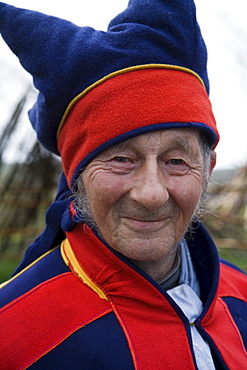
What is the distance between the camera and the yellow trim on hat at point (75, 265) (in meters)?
1.67

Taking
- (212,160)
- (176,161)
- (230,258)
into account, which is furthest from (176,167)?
(230,258)

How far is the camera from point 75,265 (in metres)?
1.76

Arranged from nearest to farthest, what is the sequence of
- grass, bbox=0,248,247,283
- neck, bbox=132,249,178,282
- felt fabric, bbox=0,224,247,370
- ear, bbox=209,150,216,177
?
felt fabric, bbox=0,224,247,370 < neck, bbox=132,249,178,282 < ear, bbox=209,150,216,177 < grass, bbox=0,248,247,283

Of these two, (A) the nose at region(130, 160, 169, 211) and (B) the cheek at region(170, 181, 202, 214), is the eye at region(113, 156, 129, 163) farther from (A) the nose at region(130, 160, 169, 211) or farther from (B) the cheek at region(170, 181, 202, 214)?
(B) the cheek at region(170, 181, 202, 214)

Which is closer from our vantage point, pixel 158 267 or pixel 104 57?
pixel 104 57

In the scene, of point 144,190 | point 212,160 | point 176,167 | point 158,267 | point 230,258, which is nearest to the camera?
point 144,190

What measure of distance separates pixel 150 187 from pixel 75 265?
534 millimetres

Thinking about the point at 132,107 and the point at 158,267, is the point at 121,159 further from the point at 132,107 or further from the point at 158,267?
the point at 158,267

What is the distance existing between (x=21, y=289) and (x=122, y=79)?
1014 millimetres

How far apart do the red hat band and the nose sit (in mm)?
159

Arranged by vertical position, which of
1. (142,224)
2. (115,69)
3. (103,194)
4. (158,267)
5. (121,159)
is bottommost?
(158,267)

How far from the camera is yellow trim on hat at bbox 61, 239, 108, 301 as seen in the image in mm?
1666

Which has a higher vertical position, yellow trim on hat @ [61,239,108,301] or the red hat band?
the red hat band

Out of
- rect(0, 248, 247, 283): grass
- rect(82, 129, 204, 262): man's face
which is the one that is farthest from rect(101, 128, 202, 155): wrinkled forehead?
rect(0, 248, 247, 283): grass
